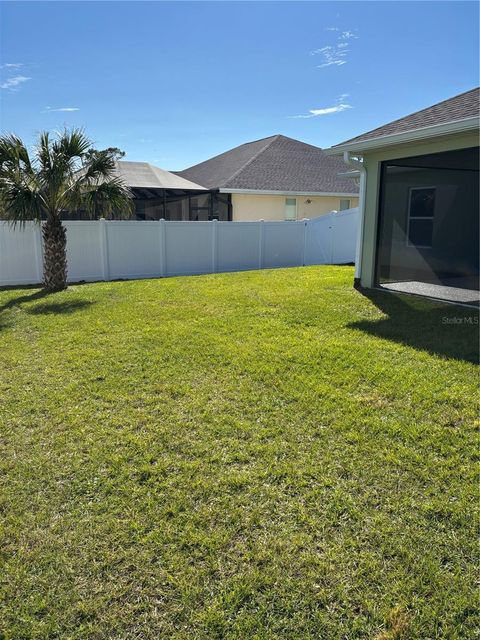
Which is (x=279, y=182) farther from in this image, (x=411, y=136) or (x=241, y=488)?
(x=241, y=488)

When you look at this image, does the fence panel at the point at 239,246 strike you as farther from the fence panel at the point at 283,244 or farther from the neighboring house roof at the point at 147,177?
the neighboring house roof at the point at 147,177

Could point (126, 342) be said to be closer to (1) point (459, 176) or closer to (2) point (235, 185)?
(1) point (459, 176)

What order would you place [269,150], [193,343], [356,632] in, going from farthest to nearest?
[269,150]
[193,343]
[356,632]

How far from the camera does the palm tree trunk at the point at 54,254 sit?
418 inches

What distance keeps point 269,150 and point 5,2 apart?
45.4 ft

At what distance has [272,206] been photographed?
19.0 metres

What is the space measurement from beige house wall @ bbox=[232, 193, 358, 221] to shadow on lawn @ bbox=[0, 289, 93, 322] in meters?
10.2

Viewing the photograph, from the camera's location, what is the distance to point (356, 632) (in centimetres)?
191

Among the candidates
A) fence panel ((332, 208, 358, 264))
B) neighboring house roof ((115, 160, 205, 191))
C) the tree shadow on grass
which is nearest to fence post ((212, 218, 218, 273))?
fence panel ((332, 208, 358, 264))

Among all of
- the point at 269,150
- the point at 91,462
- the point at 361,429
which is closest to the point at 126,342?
the point at 91,462

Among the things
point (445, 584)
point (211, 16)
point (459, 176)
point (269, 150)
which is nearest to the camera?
point (445, 584)

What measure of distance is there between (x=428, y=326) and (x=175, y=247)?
356 inches

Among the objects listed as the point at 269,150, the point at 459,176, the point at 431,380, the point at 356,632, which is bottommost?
the point at 356,632

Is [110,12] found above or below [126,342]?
above
